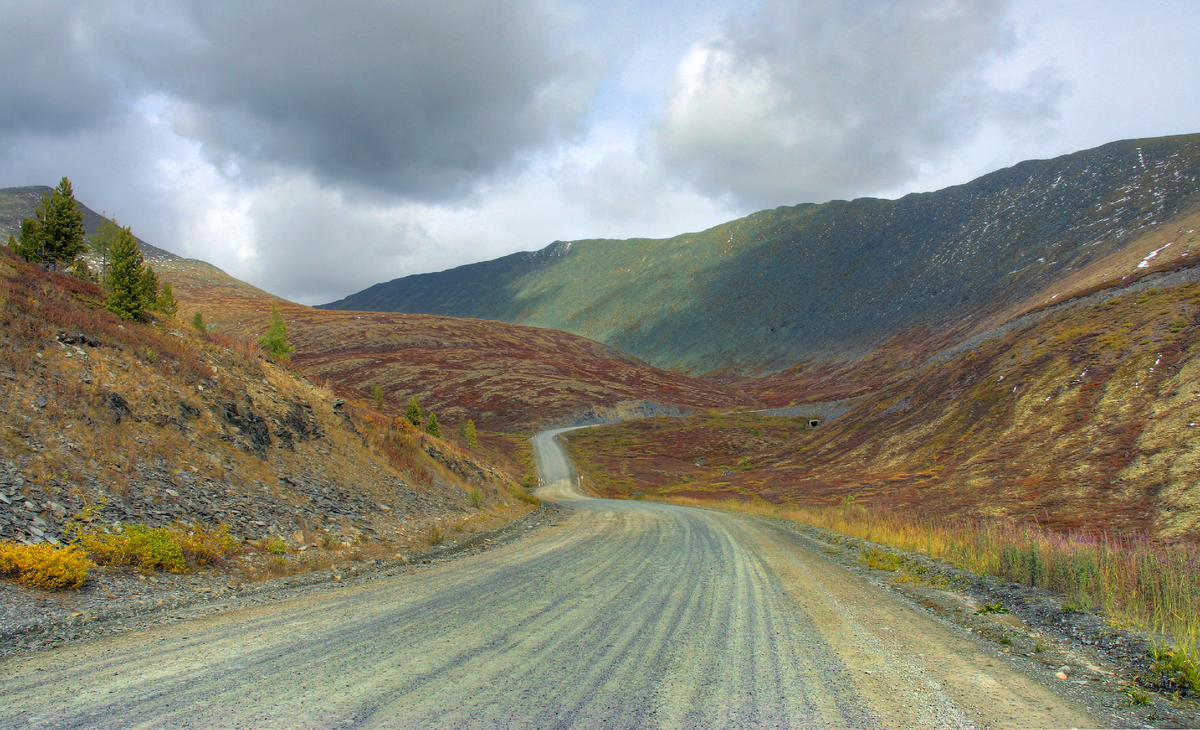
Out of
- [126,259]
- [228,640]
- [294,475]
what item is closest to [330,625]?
[228,640]

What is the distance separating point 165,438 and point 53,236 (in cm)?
2056

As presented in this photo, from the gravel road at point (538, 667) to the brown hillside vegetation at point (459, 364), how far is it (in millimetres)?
82674

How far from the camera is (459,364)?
423 ft

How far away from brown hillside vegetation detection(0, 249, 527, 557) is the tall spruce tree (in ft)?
33.6

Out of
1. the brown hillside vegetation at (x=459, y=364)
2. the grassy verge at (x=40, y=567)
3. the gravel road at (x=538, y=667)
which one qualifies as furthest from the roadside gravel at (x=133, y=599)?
the brown hillside vegetation at (x=459, y=364)

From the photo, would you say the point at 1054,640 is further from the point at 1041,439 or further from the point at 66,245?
the point at 66,245

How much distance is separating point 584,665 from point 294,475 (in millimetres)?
12632

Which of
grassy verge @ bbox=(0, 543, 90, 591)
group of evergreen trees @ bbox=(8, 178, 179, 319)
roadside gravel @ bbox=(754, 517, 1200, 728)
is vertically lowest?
roadside gravel @ bbox=(754, 517, 1200, 728)

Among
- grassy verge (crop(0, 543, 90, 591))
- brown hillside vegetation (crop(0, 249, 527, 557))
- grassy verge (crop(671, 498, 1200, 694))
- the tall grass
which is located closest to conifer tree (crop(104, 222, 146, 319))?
brown hillside vegetation (crop(0, 249, 527, 557))

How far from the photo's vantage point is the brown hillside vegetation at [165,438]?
405 inches

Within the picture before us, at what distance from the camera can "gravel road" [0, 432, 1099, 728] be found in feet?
16.1

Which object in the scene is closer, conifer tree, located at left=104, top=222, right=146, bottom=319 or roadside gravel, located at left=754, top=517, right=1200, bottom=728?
roadside gravel, located at left=754, top=517, right=1200, bottom=728

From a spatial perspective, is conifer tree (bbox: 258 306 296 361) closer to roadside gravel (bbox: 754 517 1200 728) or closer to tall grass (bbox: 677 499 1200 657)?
roadside gravel (bbox: 754 517 1200 728)

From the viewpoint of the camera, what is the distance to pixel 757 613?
8789 millimetres
